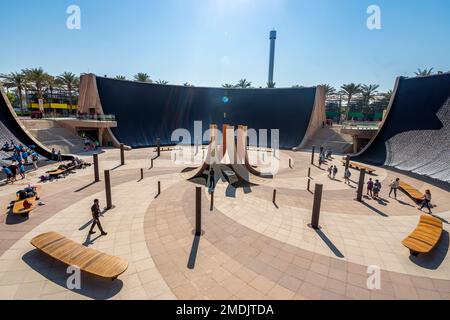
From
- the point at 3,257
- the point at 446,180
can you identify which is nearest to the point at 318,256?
the point at 3,257

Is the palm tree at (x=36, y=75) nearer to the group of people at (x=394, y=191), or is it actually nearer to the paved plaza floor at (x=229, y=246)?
the paved plaza floor at (x=229, y=246)

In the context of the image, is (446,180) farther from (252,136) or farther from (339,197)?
(252,136)

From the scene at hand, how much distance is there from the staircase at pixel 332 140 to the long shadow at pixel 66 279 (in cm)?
3078

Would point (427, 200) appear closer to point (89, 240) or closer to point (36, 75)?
point (89, 240)

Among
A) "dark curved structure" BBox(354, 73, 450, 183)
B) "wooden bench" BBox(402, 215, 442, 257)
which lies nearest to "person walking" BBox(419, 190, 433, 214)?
"wooden bench" BBox(402, 215, 442, 257)

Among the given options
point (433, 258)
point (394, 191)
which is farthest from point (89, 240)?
point (394, 191)

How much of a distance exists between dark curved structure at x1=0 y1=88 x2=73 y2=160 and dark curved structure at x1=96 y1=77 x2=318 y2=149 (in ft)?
33.7

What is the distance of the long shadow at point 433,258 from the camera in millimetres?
7074

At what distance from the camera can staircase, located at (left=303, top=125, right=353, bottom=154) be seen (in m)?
30.0

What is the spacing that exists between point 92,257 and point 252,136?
111ft

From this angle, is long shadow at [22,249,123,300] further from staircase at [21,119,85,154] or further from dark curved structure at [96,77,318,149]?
dark curved structure at [96,77,318,149]

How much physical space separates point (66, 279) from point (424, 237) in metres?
12.2
